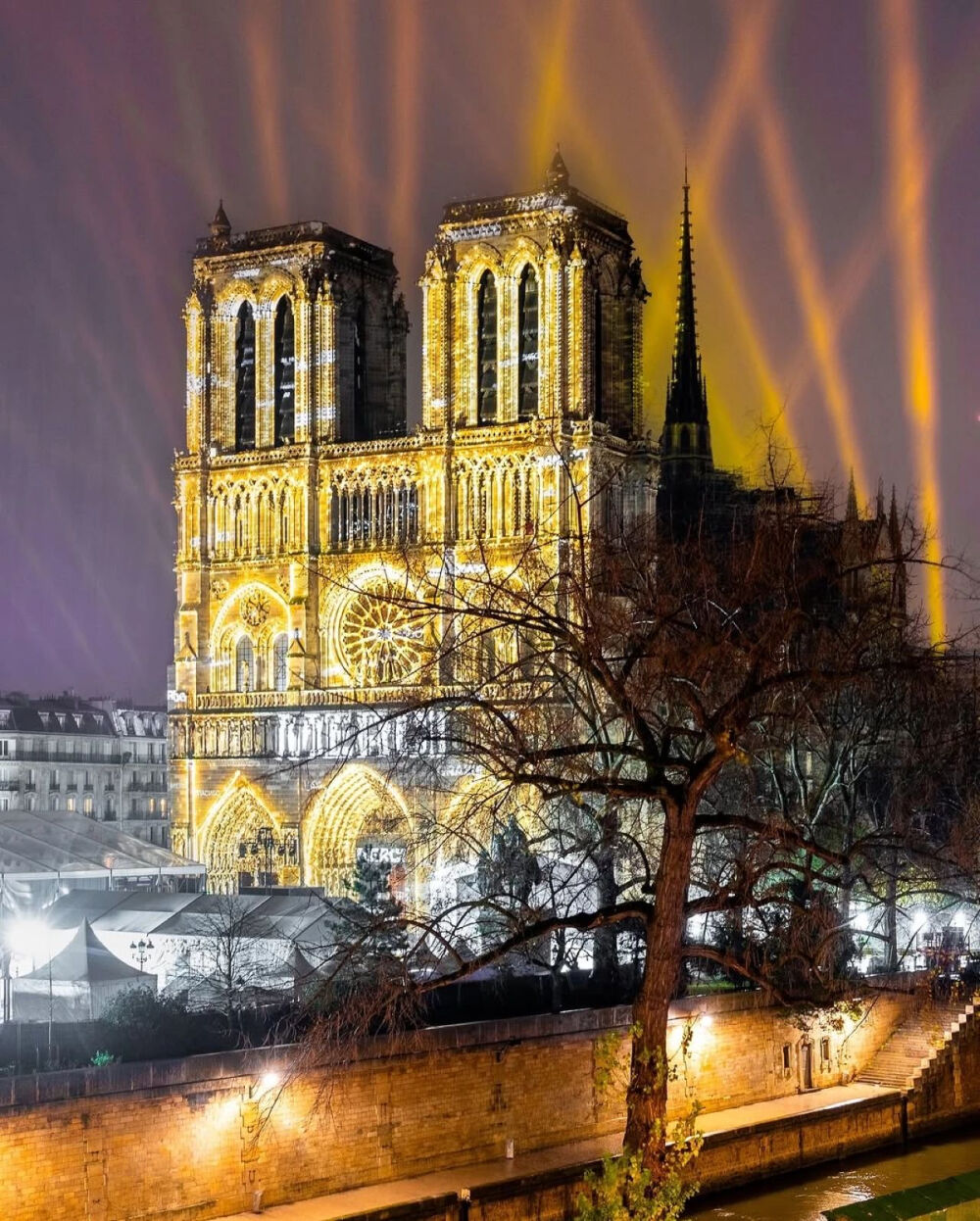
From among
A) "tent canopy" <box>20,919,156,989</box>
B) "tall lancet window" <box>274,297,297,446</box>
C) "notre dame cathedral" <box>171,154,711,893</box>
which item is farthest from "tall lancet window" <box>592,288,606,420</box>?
"tent canopy" <box>20,919,156,989</box>

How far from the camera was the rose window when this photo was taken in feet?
201

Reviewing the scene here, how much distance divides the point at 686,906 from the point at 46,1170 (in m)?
6.93

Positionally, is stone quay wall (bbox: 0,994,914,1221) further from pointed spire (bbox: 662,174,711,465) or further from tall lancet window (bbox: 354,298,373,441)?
pointed spire (bbox: 662,174,711,465)

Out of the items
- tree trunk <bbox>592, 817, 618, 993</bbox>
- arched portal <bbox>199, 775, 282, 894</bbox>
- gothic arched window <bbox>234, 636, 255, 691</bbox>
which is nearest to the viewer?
tree trunk <bbox>592, 817, 618, 993</bbox>

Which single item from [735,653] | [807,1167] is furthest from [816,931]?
[735,653]

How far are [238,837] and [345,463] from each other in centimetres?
1126

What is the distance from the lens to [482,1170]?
26.5 meters

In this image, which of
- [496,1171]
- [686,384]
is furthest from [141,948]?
[686,384]

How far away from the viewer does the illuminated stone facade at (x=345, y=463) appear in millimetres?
58594

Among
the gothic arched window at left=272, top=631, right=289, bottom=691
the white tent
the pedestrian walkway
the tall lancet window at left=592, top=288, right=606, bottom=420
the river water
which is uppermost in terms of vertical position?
the tall lancet window at left=592, top=288, right=606, bottom=420

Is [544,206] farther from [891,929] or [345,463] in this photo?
[891,929]

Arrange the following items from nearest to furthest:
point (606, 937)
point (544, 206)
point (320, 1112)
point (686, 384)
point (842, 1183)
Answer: point (320, 1112) → point (842, 1183) → point (606, 937) → point (544, 206) → point (686, 384)

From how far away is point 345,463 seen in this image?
6212cm

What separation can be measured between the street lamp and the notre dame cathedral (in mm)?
13029
